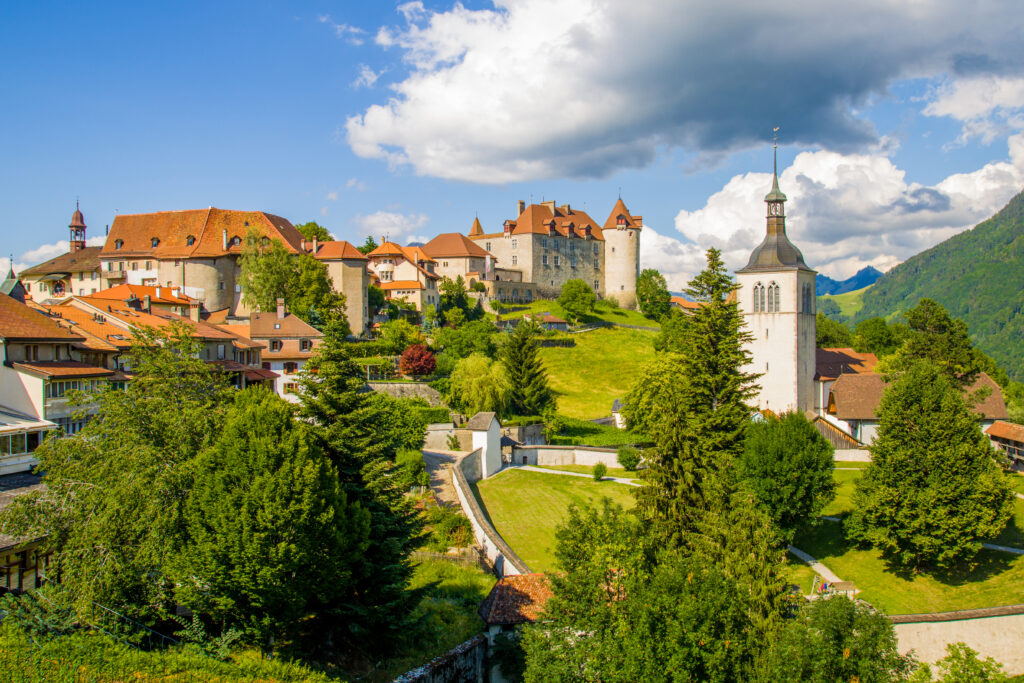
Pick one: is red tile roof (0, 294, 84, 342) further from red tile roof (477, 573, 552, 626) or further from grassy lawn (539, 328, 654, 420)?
grassy lawn (539, 328, 654, 420)

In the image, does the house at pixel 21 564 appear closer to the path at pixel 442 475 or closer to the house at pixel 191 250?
the path at pixel 442 475

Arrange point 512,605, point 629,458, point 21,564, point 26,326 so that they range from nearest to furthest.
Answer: point 21,564
point 512,605
point 26,326
point 629,458

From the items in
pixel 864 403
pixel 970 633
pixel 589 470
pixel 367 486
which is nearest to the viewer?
pixel 367 486

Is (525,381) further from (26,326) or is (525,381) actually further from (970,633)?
(970,633)

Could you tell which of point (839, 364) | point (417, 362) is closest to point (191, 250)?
point (417, 362)

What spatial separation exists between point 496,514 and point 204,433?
17.1 m

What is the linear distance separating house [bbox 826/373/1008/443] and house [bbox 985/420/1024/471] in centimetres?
116

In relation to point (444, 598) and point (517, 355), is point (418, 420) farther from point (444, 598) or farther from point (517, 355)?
point (444, 598)

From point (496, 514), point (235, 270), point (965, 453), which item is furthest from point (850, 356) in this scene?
point (235, 270)

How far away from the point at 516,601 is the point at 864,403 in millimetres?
34390

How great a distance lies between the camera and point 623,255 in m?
102

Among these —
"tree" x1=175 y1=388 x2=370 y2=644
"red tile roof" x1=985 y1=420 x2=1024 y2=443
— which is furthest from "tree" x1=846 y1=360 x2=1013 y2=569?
"tree" x1=175 y1=388 x2=370 y2=644

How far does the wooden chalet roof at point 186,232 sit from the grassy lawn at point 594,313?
2898cm

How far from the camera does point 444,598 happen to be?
25156 millimetres
